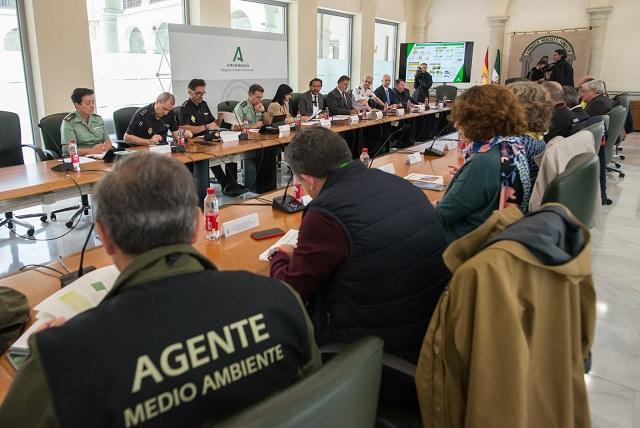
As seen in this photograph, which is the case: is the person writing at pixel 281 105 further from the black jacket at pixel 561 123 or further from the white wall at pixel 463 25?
the white wall at pixel 463 25

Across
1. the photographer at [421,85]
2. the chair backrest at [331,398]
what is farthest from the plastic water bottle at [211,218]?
the photographer at [421,85]

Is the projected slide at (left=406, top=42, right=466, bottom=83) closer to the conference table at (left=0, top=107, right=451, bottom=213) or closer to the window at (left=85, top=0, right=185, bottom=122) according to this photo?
the window at (left=85, top=0, right=185, bottom=122)

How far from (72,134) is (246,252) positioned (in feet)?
9.06

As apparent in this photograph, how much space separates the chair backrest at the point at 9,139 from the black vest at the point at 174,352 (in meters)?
3.70

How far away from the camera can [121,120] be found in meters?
4.46

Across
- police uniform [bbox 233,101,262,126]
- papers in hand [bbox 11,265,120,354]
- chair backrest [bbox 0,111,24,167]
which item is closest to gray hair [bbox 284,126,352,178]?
papers in hand [bbox 11,265,120,354]

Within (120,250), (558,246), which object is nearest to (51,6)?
(120,250)

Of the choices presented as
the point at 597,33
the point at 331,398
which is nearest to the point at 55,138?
the point at 331,398

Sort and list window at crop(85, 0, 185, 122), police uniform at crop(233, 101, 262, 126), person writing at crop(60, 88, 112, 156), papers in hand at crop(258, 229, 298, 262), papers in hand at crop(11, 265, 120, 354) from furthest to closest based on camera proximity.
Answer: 1. window at crop(85, 0, 185, 122)
2. police uniform at crop(233, 101, 262, 126)
3. person writing at crop(60, 88, 112, 156)
4. papers in hand at crop(258, 229, 298, 262)
5. papers in hand at crop(11, 265, 120, 354)

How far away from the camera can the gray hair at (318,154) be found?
147 centimetres

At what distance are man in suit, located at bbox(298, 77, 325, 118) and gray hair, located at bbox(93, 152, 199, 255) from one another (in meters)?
5.61

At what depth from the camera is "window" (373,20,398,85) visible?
34.3 ft

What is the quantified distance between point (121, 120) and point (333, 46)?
5.64 metres

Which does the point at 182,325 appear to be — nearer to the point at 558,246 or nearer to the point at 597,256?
the point at 558,246
